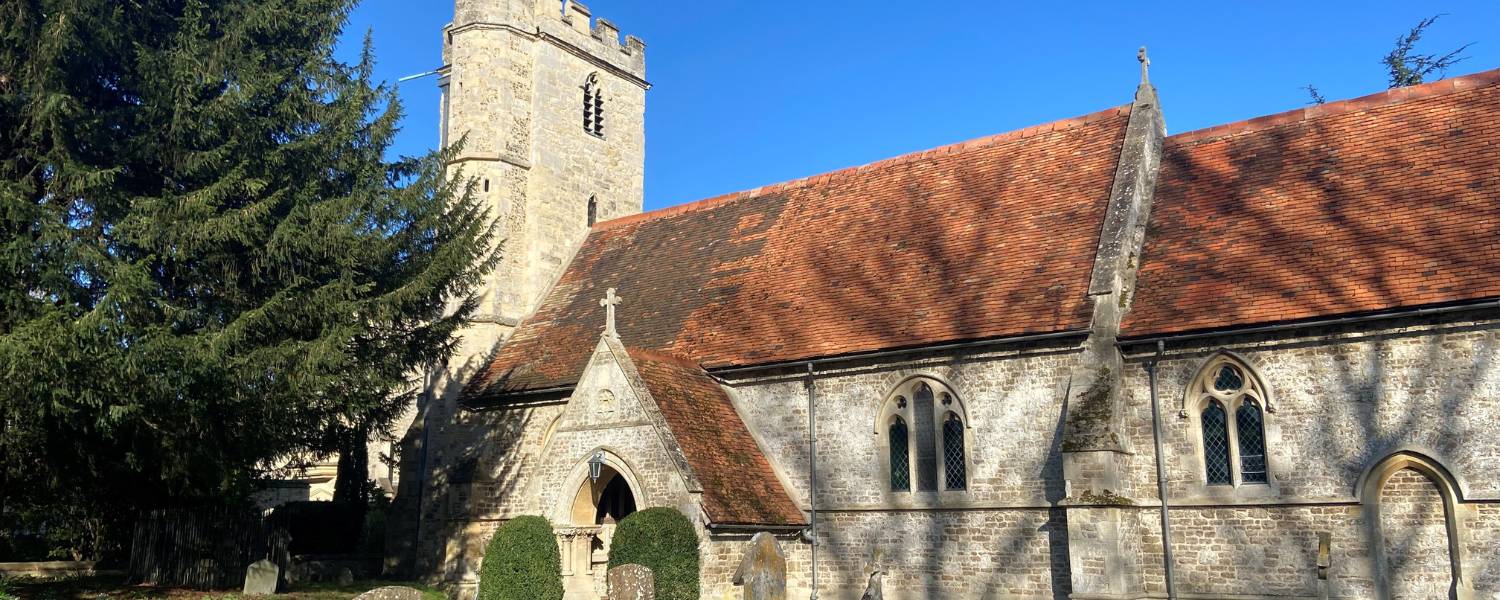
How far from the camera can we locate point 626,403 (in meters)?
17.0

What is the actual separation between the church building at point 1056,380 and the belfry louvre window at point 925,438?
47 millimetres

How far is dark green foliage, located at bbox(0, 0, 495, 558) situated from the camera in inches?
579

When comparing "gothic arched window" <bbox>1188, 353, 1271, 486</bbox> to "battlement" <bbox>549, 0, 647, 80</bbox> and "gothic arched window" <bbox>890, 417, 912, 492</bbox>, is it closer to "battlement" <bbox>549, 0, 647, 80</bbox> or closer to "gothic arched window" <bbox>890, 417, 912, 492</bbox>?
"gothic arched window" <bbox>890, 417, 912, 492</bbox>

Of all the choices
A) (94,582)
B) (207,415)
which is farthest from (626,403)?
(94,582)

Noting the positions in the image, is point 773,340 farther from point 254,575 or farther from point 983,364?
point 254,575

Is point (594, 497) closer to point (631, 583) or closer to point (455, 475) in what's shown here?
point (455, 475)

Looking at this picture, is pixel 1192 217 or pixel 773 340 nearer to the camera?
pixel 1192 217

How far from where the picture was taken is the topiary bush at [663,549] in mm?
14969

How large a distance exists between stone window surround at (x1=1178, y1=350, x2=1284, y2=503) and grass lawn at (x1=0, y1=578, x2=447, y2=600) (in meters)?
11.2

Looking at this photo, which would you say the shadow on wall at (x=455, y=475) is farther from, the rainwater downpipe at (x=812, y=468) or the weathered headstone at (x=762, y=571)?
the weathered headstone at (x=762, y=571)

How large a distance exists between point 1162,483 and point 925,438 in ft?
11.6

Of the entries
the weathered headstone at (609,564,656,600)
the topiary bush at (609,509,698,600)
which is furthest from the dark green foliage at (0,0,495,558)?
the weathered headstone at (609,564,656,600)

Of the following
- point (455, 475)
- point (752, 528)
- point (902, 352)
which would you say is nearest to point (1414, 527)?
point (902, 352)

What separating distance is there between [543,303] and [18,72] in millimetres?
10732
